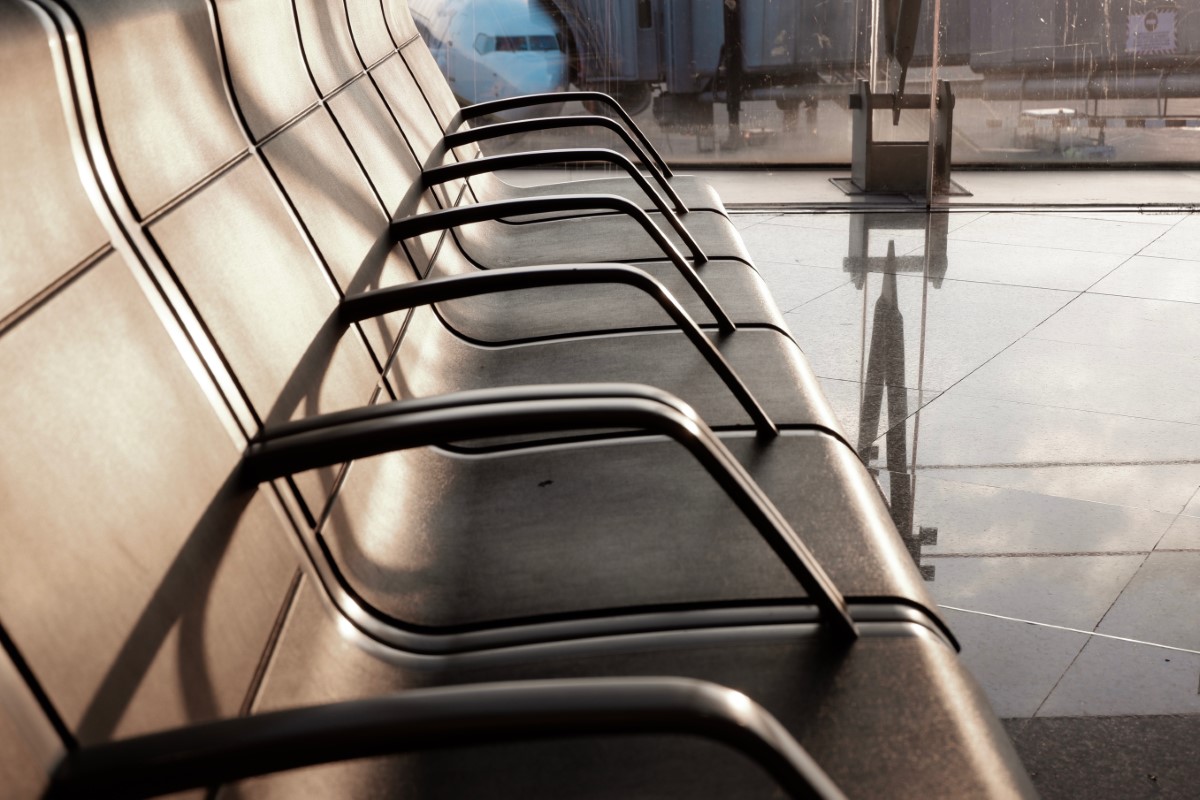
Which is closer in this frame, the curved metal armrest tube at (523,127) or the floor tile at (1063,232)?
the curved metal armrest tube at (523,127)

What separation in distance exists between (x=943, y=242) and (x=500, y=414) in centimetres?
367

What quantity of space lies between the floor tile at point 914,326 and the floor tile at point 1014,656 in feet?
3.66

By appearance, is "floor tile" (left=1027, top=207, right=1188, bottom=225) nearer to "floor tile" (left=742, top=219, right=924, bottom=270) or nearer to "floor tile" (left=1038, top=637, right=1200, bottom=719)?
"floor tile" (left=742, top=219, right=924, bottom=270)

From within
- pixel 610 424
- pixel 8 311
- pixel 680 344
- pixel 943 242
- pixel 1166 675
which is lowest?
pixel 943 242

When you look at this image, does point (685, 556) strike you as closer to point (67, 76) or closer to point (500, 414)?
point (500, 414)

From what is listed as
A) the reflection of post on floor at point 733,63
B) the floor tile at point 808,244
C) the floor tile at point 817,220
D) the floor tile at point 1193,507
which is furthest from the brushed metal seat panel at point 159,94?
the reflection of post on floor at point 733,63

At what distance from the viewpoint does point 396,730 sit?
605 millimetres

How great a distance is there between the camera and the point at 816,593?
1024mm

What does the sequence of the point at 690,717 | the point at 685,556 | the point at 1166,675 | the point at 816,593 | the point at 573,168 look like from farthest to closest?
the point at 573,168, the point at 1166,675, the point at 685,556, the point at 816,593, the point at 690,717

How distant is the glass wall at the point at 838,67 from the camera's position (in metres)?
4.66

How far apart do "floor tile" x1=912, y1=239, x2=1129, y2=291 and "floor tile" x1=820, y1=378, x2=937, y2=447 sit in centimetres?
110

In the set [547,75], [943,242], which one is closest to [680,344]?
[943,242]

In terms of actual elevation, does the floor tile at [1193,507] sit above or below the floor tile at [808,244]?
above

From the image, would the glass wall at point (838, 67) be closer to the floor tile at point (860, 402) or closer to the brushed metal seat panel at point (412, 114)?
the floor tile at point (860, 402)
